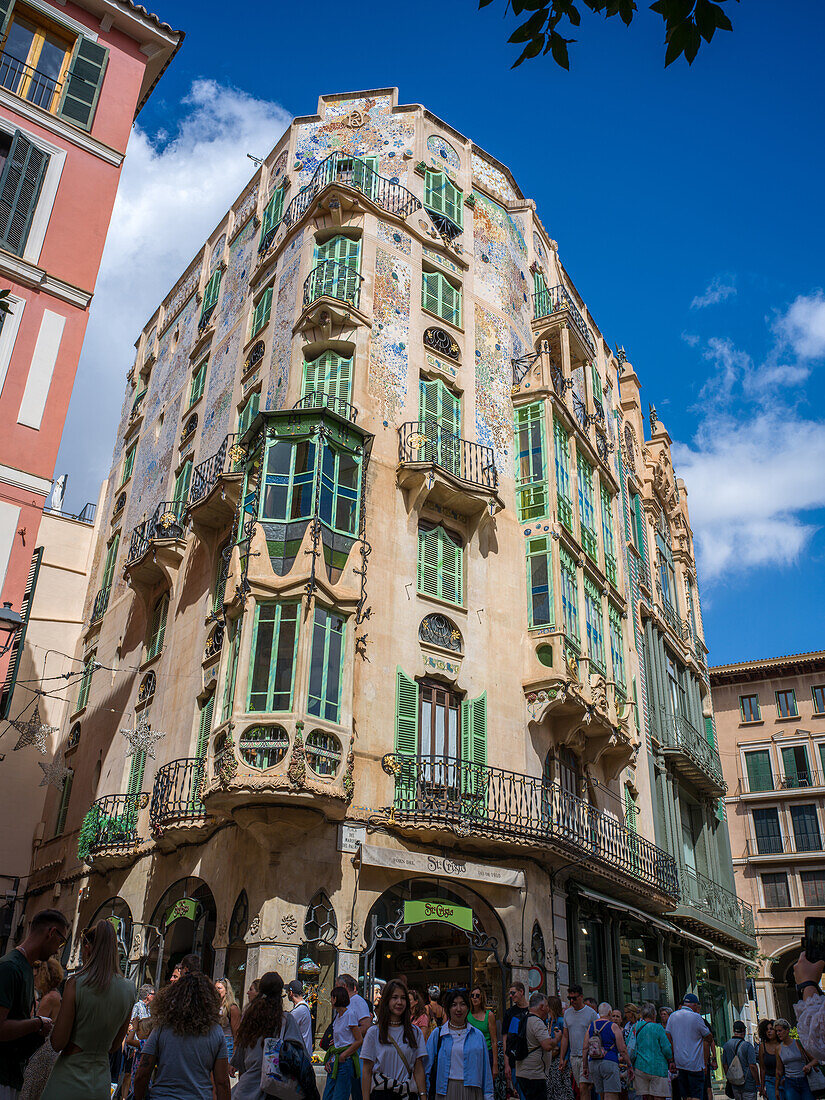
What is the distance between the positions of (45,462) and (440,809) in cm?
966

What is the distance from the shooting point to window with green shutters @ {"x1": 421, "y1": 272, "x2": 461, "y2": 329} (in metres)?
→ 24.8

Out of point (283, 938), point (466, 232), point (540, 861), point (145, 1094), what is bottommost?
point (145, 1094)

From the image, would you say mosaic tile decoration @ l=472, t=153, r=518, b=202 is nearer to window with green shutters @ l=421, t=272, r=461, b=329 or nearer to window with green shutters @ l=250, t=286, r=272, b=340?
window with green shutters @ l=421, t=272, r=461, b=329

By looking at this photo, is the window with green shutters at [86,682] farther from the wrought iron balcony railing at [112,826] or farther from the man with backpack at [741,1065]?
the man with backpack at [741,1065]

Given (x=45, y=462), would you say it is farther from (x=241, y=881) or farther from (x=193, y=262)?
(x=193, y=262)

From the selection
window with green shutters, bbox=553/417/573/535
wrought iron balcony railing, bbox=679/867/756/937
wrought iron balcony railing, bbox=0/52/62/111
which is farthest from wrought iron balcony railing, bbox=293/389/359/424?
wrought iron balcony railing, bbox=679/867/756/937

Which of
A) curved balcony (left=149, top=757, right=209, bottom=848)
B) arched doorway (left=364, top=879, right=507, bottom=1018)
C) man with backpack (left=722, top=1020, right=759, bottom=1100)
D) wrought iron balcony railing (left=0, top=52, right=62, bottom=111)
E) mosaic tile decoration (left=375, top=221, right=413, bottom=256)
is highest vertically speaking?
mosaic tile decoration (left=375, top=221, right=413, bottom=256)

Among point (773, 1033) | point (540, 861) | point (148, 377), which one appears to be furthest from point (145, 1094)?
point (148, 377)

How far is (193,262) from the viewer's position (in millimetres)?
33875

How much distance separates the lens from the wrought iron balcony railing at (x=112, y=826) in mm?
21391

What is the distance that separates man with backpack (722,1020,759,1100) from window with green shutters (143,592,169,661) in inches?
607

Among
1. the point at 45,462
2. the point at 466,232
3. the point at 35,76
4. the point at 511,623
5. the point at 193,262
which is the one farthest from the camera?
the point at 193,262

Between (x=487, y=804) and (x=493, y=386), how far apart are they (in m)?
11.2

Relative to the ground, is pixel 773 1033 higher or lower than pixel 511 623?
lower
